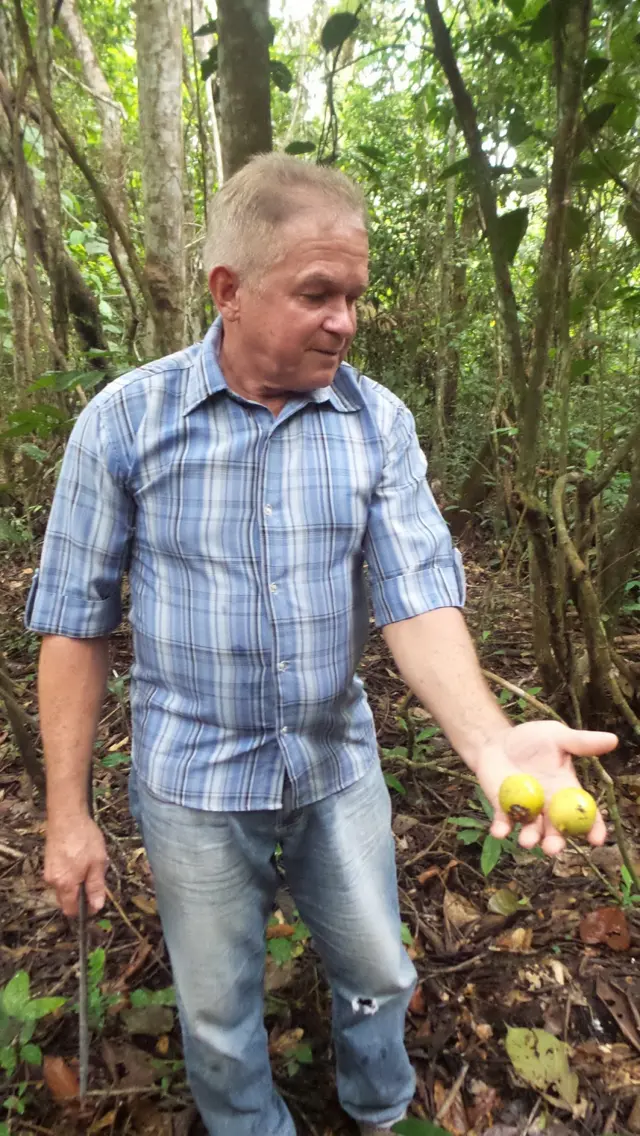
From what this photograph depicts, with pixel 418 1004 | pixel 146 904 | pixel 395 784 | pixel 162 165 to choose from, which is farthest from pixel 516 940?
pixel 162 165

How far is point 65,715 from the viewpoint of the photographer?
1.53 meters

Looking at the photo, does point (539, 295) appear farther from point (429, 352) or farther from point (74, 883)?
point (429, 352)

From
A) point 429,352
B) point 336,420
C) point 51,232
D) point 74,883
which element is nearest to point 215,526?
point 336,420

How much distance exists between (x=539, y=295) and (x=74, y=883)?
84.8 inches

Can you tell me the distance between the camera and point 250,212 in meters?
1.43

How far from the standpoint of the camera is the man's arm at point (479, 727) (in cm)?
124

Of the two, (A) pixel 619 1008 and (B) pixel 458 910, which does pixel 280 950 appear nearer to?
(B) pixel 458 910

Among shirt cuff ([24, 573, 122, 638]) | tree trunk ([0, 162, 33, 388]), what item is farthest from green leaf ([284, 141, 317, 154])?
tree trunk ([0, 162, 33, 388])

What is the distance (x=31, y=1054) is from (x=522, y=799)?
5.14ft

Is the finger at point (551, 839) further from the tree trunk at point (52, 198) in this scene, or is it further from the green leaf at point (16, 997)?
the tree trunk at point (52, 198)

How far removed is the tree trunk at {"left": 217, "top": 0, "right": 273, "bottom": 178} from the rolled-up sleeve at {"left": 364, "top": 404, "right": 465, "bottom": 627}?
1314 mm

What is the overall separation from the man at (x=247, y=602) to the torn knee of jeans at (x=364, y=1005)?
0.09 metres

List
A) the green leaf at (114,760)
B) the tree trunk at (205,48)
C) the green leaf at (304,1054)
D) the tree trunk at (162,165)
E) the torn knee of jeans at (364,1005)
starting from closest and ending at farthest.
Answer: the torn knee of jeans at (364,1005) → the green leaf at (304,1054) → the green leaf at (114,760) → the tree trunk at (205,48) → the tree trunk at (162,165)

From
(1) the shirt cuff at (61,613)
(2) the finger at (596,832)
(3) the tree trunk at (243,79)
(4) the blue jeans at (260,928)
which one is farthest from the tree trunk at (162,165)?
(2) the finger at (596,832)
